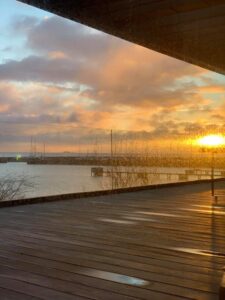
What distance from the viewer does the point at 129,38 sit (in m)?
2.37

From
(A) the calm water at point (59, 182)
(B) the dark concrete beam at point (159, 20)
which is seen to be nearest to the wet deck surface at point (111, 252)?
(B) the dark concrete beam at point (159, 20)

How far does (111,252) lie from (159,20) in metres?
1.36

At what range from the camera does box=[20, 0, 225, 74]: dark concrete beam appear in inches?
76.2

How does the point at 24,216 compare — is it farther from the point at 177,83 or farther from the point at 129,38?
the point at 177,83

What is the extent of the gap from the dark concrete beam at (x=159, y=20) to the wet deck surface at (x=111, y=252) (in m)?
1.26

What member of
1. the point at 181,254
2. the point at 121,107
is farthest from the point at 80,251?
the point at 121,107

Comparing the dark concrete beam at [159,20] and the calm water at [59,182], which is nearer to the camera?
the dark concrete beam at [159,20]

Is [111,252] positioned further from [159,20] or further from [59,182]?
[59,182]

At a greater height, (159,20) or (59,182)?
(159,20)

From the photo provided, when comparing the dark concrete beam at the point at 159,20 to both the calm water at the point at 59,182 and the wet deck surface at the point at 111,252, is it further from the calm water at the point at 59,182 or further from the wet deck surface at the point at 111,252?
the calm water at the point at 59,182

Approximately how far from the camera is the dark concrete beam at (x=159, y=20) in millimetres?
1935

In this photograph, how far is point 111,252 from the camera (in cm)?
250

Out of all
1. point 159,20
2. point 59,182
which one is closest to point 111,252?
point 159,20

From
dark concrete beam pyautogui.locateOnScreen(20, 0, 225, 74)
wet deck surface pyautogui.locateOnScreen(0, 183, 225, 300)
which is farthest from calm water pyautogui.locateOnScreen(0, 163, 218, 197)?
dark concrete beam pyautogui.locateOnScreen(20, 0, 225, 74)
